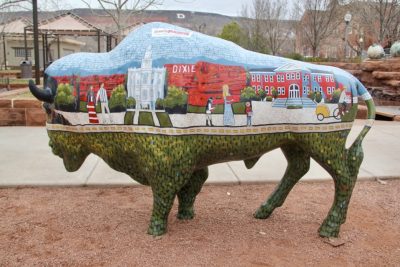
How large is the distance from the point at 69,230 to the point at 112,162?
3.11 ft

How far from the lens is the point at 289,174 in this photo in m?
3.71

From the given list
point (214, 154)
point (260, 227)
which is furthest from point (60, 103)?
point (260, 227)

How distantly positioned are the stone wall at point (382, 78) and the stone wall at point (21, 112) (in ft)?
38.6

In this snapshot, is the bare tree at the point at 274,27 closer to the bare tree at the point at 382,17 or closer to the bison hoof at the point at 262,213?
the bare tree at the point at 382,17

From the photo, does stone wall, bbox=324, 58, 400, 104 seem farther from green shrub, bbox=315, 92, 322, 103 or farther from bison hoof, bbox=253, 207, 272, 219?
green shrub, bbox=315, 92, 322, 103

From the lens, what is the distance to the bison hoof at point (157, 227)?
11.0 ft

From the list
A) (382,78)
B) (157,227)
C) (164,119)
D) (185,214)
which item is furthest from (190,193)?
(382,78)

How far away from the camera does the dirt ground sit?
3191 millimetres

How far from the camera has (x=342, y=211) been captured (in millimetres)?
3373

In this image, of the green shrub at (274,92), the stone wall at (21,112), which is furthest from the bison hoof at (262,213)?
the stone wall at (21,112)

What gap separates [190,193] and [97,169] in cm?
242

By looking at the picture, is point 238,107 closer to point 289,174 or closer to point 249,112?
point 249,112

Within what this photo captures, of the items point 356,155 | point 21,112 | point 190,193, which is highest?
point 356,155

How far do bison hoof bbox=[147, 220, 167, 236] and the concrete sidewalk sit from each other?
1840 mm
